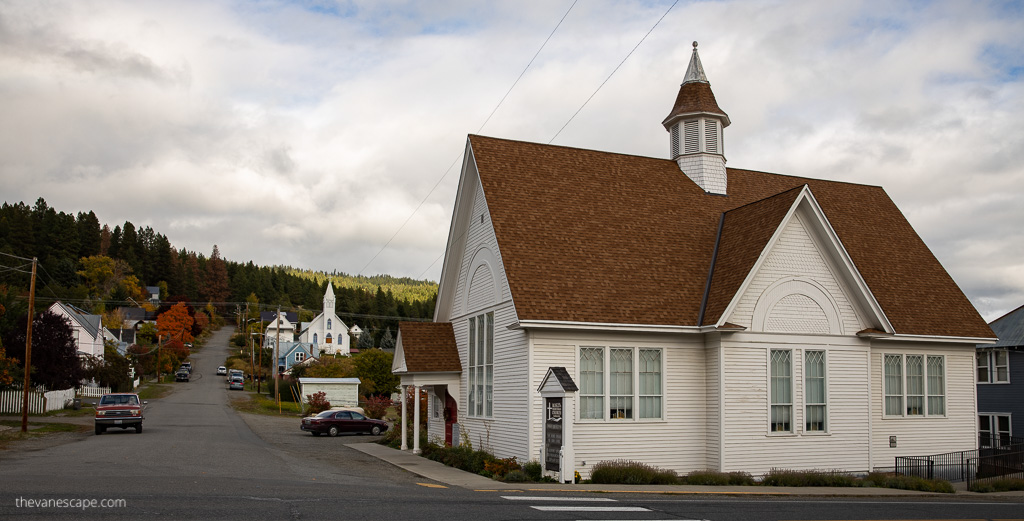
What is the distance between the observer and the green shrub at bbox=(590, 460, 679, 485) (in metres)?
19.6

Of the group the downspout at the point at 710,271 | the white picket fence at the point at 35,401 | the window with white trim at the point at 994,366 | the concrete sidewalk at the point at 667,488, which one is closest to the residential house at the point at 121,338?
the white picket fence at the point at 35,401

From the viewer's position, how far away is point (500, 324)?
23.1 meters

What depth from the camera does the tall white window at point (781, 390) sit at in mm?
22344

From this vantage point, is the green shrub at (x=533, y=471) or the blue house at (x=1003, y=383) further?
the blue house at (x=1003, y=383)

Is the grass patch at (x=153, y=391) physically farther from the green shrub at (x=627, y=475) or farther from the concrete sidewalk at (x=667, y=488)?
the green shrub at (x=627, y=475)

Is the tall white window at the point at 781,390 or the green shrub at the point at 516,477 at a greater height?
the tall white window at the point at 781,390

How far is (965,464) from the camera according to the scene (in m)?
25.1

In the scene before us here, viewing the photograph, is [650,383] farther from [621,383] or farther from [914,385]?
[914,385]

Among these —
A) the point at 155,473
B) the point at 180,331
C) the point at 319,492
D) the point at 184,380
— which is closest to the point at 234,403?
the point at 184,380

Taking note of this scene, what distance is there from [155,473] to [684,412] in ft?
44.0

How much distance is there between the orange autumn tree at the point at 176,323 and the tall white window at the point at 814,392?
4792 inches

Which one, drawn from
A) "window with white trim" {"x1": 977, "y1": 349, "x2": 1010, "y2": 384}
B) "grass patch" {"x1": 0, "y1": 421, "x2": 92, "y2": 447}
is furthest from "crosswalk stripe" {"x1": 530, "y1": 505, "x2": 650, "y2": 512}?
"window with white trim" {"x1": 977, "y1": 349, "x2": 1010, "y2": 384}

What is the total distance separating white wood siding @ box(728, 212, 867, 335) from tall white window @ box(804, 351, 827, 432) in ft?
2.73

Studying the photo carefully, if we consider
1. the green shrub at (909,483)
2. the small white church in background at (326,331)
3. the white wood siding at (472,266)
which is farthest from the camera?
the small white church in background at (326,331)
